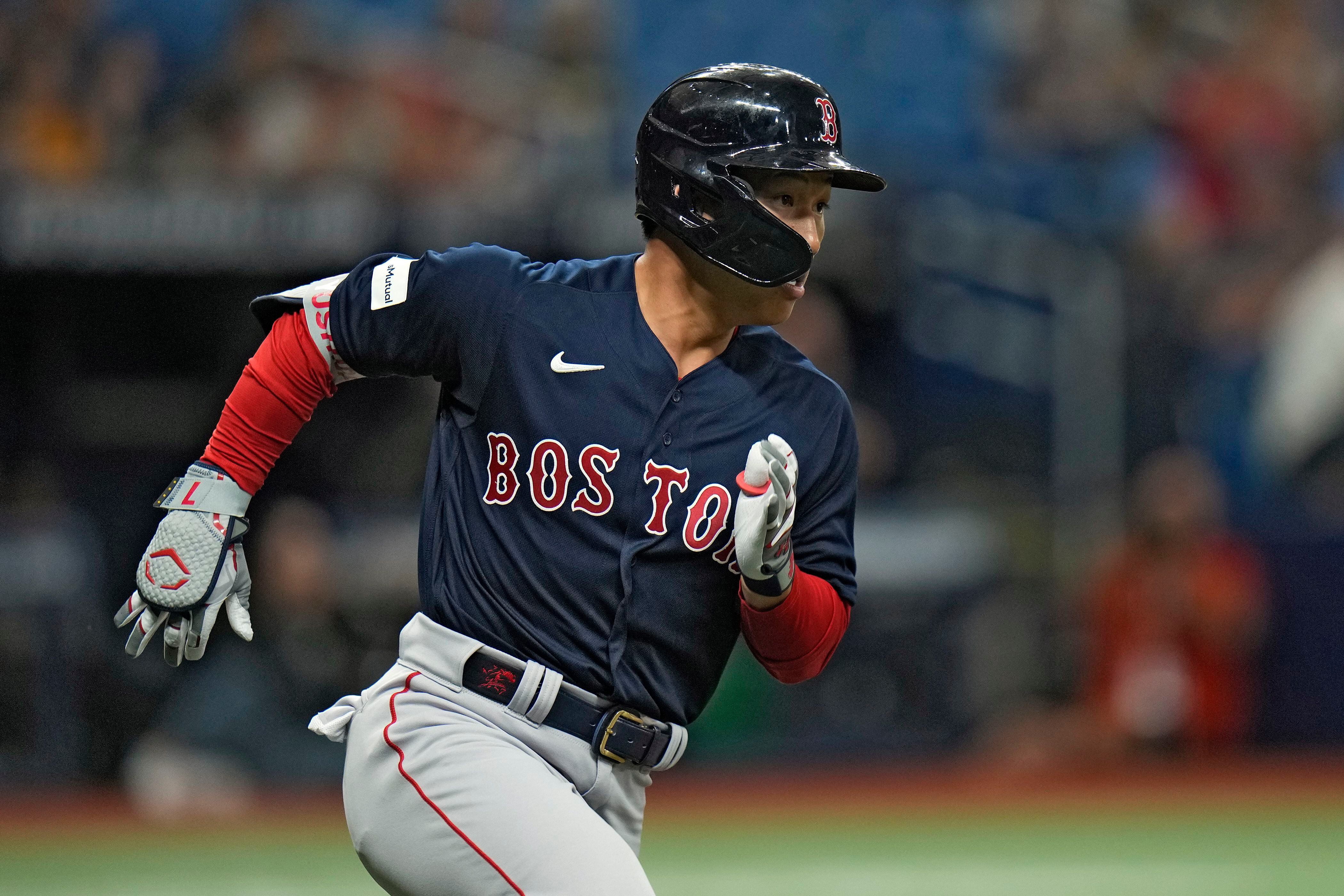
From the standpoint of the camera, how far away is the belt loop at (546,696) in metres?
2.73

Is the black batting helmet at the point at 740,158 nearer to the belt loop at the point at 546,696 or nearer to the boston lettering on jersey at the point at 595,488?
the boston lettering on jersey at the point at 595,488

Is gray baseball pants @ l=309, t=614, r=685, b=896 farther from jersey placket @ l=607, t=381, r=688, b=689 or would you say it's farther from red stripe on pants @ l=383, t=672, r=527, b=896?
jersey placket @ l=607, t=381, r=688, b=689

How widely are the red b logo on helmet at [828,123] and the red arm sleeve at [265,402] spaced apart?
3.21ft

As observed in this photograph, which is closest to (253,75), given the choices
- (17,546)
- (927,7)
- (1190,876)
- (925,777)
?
(17,546)

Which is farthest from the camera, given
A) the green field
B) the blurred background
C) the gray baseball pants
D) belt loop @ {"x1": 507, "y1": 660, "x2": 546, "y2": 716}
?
the blurred background

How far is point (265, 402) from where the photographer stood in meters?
2.98

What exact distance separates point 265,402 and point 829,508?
3.37ft

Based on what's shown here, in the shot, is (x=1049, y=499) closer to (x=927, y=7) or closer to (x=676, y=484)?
(x=927, y=7)

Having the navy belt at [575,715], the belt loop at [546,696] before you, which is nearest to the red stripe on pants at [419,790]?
the navy belt at [575,715]

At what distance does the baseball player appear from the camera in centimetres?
277

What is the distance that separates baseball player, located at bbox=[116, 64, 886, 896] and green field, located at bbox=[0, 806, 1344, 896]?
3147 millimetres

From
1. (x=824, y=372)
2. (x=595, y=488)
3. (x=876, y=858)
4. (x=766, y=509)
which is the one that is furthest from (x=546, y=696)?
(x=824, y=372)

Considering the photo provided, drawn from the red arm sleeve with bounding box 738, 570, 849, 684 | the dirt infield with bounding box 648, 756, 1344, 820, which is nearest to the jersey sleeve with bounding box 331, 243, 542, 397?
the red arm sleeve with bounding box 738, 570, 849, 684

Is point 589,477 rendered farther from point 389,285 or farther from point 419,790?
point 419,790
